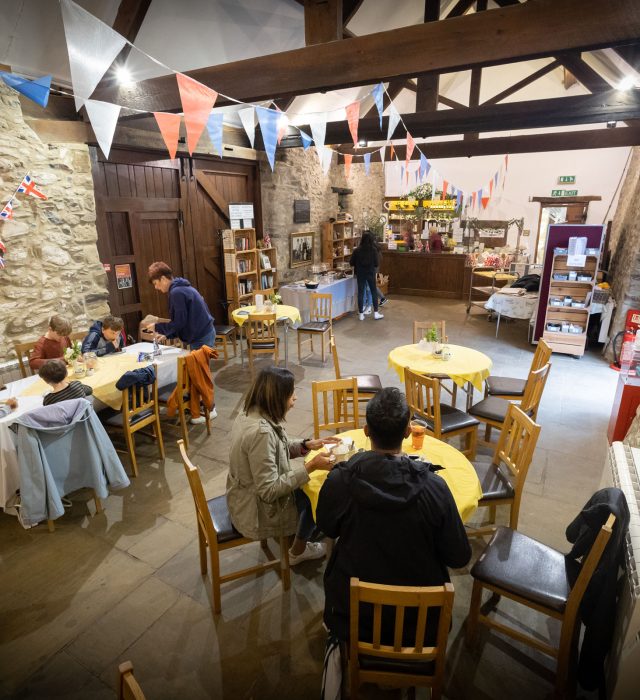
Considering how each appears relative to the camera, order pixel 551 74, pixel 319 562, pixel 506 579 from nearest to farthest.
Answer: pixel 506 579
pixel 319 562
pixel 551 74

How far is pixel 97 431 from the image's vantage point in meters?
2.88

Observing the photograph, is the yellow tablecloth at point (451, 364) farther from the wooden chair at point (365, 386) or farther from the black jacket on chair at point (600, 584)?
the black jacket on chair at point (600, 584)

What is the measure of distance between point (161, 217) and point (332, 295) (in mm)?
2968

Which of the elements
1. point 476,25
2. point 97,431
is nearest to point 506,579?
point 97,431

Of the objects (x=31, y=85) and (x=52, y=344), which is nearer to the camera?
(x=31, y=85)

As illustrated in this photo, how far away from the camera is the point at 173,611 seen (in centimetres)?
233

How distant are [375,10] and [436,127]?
162 centimetres

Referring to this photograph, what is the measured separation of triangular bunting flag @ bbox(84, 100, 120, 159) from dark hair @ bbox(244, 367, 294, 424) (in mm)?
1994

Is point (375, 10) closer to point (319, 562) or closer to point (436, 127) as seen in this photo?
point (436, 127)

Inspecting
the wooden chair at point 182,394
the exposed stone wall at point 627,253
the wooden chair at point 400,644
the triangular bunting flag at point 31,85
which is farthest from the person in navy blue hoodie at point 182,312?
the exposed stone wall at point 627,253

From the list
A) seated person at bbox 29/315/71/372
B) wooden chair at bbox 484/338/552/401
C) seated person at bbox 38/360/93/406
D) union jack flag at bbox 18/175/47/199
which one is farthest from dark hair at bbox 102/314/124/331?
wooden chair at bbox 484/338/552/401

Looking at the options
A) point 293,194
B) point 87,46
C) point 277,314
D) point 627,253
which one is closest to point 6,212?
point 87,46

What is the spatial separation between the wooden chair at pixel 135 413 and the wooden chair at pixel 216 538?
1.20 m

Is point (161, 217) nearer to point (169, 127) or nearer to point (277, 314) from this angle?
point (277, 314)
